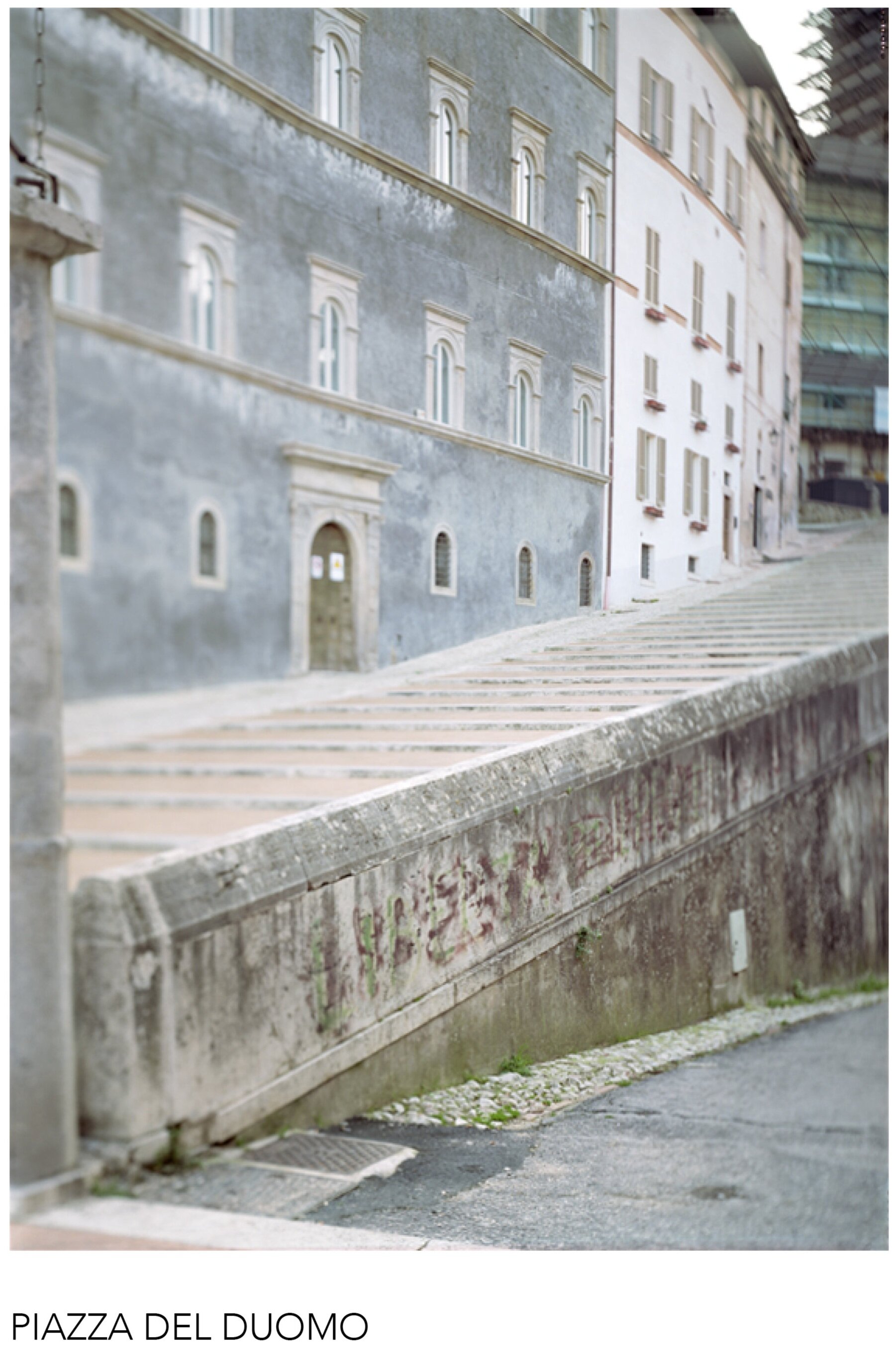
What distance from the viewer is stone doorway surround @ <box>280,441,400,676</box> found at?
1912 mm

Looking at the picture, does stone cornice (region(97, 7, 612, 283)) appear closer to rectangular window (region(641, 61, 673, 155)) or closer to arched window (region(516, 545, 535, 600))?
rectangular window (region(641, 61, 673, 155))

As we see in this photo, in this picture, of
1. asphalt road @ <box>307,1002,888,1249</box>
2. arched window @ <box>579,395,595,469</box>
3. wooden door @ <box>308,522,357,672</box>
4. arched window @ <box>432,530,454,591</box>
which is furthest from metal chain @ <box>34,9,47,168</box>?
asphalt road @ <box>307,1002,888,1249</box>

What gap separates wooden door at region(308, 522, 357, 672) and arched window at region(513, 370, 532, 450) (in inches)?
17.9

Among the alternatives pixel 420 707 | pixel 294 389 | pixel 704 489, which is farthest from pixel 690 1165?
pixel 294 389

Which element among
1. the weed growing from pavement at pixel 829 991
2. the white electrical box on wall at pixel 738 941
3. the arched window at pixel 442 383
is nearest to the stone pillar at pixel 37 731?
the arched window at pixel 442 383

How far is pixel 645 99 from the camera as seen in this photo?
247 cm

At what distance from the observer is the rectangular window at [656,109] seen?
8.09 feet

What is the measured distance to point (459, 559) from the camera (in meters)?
2.24

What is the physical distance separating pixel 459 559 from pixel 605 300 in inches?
24.6
